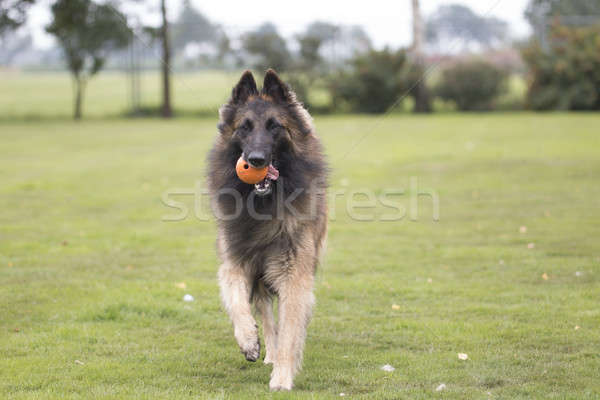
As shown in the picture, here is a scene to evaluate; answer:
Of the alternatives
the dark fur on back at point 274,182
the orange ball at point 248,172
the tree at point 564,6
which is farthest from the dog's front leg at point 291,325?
the tree at point 564,6

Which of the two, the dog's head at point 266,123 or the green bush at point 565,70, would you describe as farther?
the green bush at point 565,70

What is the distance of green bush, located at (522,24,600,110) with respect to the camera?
31.7 metres

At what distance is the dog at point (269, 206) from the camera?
18.5 ft

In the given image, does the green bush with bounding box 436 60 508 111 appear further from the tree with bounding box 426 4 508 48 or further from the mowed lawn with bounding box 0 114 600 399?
the mowed lawn with bounding box 0 114 600 399

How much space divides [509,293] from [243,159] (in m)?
3.69

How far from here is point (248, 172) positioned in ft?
18.5

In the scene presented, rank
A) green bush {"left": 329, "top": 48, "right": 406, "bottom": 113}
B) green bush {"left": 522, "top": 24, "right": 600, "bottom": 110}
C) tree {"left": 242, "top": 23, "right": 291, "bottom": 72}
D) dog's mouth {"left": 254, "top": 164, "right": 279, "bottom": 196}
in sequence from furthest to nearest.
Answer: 1. green bush {"left": 329, "top": 48, "right": 406, "bottom": 113}
2. tree {"left": 242, "top": 23, "right": 291, "bottom": 72}
3. green bush {"left": 522, "top": 24, "right": 600, "bottom": 110}
4. dog's mouth {"left": 254, "top": 164, "right": 279, "bottom": 196}

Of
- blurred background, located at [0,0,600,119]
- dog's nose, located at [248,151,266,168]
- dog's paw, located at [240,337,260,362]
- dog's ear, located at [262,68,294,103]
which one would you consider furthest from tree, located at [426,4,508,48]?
dog's paw, located at [240,337,260,362]

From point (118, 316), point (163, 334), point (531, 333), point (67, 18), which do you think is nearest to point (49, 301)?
point (118, 316)

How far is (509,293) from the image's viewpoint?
25.2 ft

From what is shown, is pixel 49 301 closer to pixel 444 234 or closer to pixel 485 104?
pixel 444 234

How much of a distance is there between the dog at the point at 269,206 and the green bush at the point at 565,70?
28.8 metres

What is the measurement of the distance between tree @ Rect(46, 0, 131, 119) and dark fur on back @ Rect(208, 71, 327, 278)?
30.0 m

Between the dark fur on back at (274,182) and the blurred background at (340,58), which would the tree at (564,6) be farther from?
the dark fur on back at (274,182)
